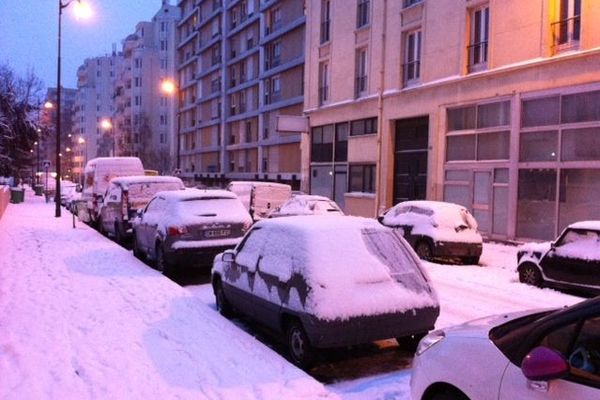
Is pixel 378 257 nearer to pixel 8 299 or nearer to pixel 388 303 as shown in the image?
pixel 388 303

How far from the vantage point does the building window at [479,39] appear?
802 inches

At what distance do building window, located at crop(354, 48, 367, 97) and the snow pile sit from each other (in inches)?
525

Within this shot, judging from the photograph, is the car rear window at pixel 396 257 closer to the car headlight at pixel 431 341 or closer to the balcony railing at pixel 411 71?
the car headlight at pixel 431 341

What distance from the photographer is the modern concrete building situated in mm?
17156

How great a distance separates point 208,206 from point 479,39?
13.6 metres

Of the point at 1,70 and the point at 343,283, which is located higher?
the point at 1,70

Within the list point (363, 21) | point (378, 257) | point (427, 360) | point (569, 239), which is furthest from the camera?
point (363, 21)

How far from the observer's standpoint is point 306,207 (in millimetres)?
19312

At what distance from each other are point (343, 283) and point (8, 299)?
5.41 meters

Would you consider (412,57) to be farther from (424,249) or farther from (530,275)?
(530,275)

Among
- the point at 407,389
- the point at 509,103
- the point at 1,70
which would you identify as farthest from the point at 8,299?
the point at 1,70

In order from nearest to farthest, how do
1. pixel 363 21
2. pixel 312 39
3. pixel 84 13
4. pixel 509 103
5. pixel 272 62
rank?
pixel 509 103
pixel 84 13
pixel 363 21
pixel 312 39
pixel 272 62

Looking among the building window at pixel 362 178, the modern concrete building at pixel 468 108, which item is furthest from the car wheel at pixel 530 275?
the building window at pixel 362 178

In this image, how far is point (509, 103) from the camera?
19266 millimetres
